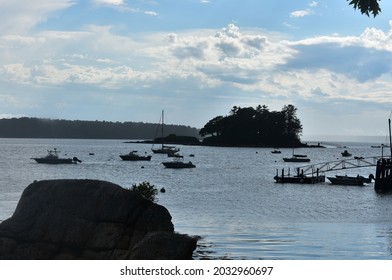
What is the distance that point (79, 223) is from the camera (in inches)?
619

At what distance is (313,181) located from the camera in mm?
78625

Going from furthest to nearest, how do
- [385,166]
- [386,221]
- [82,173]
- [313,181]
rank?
[82,173], [313,181], [385,166], [386,221]

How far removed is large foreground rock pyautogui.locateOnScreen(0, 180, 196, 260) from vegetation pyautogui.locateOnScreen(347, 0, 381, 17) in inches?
308

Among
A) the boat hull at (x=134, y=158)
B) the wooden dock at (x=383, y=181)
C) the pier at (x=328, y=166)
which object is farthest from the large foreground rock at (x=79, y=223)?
the boat hull at (x=134, y=158)

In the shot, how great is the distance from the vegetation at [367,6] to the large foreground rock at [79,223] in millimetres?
7833

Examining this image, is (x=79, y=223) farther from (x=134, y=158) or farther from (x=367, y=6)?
(x=134, y=158)

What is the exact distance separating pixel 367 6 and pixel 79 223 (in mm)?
9409

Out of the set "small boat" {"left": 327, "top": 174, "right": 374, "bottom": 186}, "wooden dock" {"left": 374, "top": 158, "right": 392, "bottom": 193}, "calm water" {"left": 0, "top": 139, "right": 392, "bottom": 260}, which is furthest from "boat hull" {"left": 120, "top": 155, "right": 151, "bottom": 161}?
"wooden dock" {"left": 374, "top": 158, "right": 392, "bottom": 193}

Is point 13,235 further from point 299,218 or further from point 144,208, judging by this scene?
point 299,218

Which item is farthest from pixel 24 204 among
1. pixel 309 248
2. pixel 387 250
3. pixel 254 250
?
pixel 387 250

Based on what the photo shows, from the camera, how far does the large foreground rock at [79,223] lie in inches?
612

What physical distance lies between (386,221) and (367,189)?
30730 millimetres

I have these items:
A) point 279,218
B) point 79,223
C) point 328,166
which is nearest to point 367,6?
point 79,223

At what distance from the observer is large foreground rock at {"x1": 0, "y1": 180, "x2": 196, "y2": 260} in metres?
15.5
